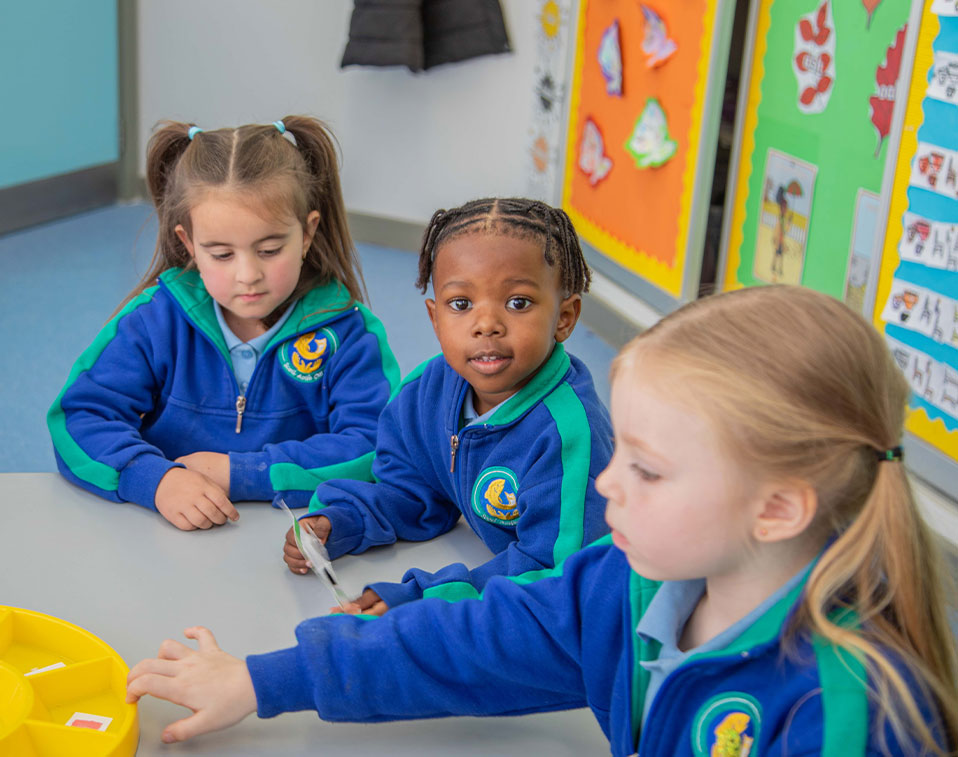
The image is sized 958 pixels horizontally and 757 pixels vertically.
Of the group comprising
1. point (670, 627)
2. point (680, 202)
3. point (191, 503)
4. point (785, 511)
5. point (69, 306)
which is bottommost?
point (69, 306)

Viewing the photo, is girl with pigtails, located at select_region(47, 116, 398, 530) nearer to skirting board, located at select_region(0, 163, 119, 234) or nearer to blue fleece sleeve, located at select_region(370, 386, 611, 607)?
blue fleece sleeve, located at select_region(370, 386, 611, 607)

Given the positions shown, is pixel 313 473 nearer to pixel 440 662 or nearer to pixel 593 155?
pixel 440 662

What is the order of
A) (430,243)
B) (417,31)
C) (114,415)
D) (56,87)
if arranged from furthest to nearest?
(56,87) < (417,31) < (114,415) < (430,243)

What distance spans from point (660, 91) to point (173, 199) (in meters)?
1.82

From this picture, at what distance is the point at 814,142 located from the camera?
243cm

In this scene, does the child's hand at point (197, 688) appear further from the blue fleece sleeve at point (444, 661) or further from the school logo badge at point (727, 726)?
the school logo badge at point (727, 726)

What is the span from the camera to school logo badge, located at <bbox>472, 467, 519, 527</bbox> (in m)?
1.07

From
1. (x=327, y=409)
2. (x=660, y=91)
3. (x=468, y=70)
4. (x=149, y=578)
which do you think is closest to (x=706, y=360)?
(x=149, y=578)

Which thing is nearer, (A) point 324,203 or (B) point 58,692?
(B) point 58,692

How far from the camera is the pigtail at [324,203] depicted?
4.85ft

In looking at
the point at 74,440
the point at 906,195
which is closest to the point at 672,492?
the point at 74,440

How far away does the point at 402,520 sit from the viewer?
1.12 metres

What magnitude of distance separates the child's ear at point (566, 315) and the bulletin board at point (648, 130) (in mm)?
1714

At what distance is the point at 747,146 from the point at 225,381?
1.81m
